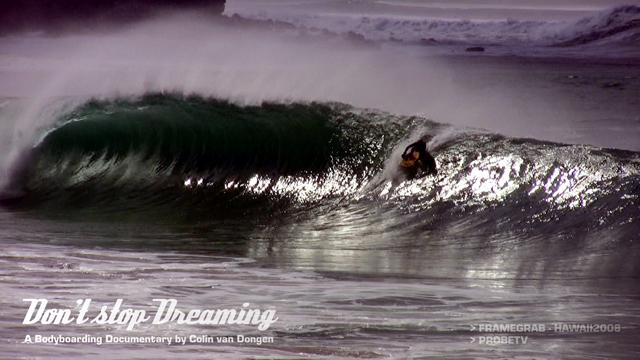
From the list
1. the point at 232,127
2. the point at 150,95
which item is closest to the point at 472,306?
the point at 232,127

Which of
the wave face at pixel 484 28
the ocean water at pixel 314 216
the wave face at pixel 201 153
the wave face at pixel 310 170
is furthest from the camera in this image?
the wave face at pixel 484 28

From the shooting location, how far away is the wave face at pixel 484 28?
63.0m

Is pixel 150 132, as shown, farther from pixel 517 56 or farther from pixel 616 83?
pixel 517 56

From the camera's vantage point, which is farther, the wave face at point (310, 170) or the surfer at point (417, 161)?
the surfer at point (417, 161)

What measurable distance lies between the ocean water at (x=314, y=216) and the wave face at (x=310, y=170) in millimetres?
32

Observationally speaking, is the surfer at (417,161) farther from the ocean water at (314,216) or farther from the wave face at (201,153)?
the wave face at (201,153)

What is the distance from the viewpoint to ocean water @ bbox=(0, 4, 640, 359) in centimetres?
718

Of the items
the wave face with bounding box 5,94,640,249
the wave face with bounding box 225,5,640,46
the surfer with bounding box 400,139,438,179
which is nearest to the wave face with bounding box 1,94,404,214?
the wave face with bounding box 5,94,640,249

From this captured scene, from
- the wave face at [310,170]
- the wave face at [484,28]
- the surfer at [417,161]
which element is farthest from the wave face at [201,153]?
the wave face at [484,28]

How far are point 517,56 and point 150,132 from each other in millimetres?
51536

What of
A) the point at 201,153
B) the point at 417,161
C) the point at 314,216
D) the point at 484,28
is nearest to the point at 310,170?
the point at 417,161

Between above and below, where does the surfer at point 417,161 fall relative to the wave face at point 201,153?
above

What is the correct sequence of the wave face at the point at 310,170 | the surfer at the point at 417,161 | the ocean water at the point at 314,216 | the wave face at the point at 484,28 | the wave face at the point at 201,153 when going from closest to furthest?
the ocean water at the point at 314,216 → the wave face at the point at 310,170 → the surfer at the point at 417,161 → the wave face at the point at 201,153 → the wave face at the point at 484,28

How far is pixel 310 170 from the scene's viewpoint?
1388 centimetres
